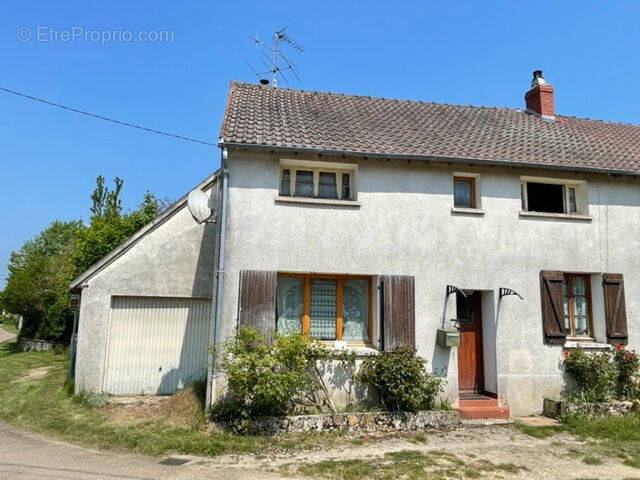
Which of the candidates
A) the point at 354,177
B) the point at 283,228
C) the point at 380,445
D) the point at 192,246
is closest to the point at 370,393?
the point at 380,445

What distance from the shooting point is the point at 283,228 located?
27.1 ft

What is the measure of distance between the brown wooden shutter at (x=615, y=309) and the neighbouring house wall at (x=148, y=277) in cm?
874

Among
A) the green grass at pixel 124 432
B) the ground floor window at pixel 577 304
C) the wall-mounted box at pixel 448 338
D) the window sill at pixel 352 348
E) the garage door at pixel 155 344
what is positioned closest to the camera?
the green grass at pixel 124 432

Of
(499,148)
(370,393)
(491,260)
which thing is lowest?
(370,393)

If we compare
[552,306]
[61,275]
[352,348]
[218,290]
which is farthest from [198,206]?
[61,275]

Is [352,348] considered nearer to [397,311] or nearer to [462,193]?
[397,311]

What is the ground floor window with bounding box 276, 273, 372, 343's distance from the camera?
8.34 meters

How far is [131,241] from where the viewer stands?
984cm

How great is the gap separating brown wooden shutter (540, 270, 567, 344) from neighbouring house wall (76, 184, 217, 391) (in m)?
7.36

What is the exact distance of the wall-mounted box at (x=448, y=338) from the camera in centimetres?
812

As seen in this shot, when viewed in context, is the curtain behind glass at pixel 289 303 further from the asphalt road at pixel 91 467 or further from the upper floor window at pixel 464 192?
the upper floor window at pixel 464 192

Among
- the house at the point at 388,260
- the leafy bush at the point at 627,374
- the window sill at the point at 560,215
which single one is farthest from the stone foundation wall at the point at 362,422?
the window sill at the point at 560,215

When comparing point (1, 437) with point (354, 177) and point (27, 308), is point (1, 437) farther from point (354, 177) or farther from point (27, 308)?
point (27, 308)

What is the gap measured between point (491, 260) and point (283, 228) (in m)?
4.35
